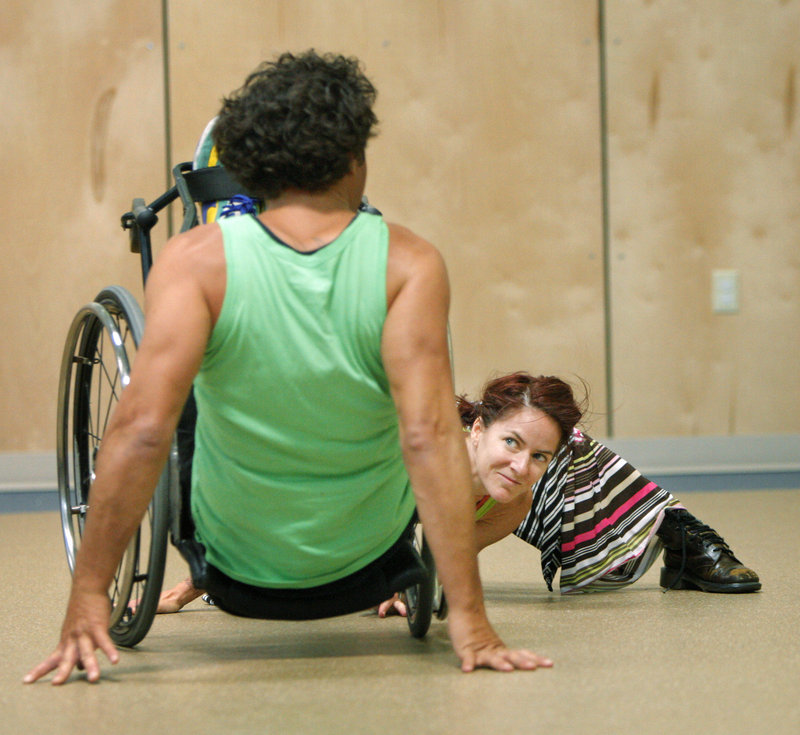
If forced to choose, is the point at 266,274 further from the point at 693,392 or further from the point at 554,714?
the point at 693,392

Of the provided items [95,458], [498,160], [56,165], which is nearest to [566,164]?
[498,160]

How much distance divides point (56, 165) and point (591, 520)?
245 cm

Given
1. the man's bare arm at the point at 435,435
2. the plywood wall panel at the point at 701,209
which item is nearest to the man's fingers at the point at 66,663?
the man's bare arm at the point at 435,435

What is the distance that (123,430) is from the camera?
1219mm

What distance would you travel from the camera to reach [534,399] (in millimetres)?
1701

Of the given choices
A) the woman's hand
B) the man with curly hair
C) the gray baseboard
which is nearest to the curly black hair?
the man with curly hair

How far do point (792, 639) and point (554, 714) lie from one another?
1.79 ft

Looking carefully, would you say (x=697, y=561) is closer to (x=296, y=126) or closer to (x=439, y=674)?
(x=439, y=674)

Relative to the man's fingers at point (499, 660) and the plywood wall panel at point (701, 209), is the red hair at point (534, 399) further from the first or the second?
the plywood wall panel at point (701, 209)

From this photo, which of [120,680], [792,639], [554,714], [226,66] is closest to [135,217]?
[120,680]

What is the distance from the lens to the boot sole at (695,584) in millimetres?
1871

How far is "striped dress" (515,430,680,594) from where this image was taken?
6.26ft

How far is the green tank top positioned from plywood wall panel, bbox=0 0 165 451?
7.91 feet

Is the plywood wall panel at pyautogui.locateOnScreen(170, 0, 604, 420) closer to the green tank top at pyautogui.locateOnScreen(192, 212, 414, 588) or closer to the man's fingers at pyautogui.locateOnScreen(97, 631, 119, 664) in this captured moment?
the green tank top at pyautogui.locateOnScreen(192, 212, 414, 588)
